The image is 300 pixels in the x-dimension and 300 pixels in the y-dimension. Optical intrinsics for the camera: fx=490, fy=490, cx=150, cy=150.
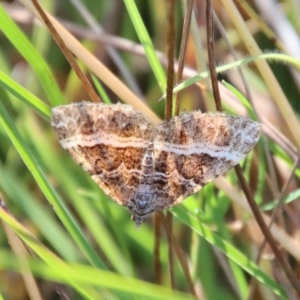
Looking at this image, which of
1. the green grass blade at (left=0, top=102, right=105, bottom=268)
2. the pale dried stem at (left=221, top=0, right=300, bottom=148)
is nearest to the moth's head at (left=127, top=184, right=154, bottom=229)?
the green grass blade at (left=0, top=102, right=105, bottom=268)

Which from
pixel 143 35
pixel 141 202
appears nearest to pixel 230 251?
pixel 141 202

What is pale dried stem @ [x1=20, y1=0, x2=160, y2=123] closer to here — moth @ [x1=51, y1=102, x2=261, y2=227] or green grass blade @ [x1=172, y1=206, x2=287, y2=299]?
moth @ [x1=51, y1=102, x2=261, y2=227]

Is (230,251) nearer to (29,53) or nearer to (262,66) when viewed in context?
(262,66)

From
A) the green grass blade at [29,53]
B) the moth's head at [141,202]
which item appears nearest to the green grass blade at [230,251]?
the moth's head at [141,202]

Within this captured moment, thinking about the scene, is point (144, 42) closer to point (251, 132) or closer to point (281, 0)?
point (251, 132)

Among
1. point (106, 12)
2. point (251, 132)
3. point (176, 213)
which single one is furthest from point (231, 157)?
point (106, 12)

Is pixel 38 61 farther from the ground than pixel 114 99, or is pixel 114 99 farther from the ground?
pixel 38 61
